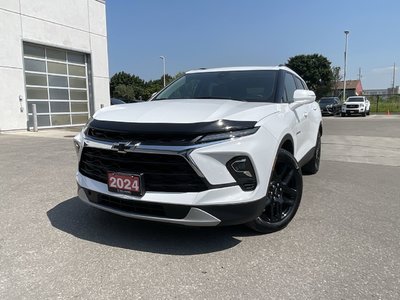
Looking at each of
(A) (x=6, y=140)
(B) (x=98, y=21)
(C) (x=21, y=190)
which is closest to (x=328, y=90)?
(B) (x=98, y=21)

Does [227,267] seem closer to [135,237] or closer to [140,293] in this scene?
[140,293]

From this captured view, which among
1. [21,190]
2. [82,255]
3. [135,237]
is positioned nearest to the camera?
[82,255]

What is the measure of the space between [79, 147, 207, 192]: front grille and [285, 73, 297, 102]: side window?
2.11 meters

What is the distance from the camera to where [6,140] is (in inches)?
459

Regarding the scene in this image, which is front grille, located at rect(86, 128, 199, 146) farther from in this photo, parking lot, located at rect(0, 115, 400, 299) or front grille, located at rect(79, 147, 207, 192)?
parking lot, located at rect(0, 115, 400, 299)

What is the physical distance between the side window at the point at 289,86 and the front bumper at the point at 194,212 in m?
1.86

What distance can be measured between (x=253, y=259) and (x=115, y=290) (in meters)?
1.13

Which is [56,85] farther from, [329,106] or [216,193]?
[329,106]

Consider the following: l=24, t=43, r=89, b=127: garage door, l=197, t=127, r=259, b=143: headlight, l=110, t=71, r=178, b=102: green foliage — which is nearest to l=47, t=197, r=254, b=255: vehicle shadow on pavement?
l=197, t=127, r=259, b=143: headlight

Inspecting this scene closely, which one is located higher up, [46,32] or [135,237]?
[46,32]

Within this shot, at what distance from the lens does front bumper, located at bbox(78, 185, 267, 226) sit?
2.92 metres

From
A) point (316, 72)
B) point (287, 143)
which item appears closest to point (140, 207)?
point (287, 143)

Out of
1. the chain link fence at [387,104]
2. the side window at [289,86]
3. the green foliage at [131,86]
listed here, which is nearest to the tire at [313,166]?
the side window at [289,86]

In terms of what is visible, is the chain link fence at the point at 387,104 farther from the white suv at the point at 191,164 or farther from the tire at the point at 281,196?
the white suv at the point at 191,164
